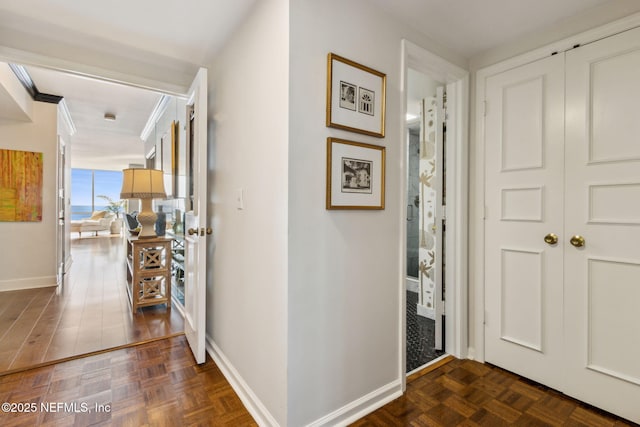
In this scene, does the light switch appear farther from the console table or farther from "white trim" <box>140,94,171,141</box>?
"white trim" <box>140,94,171,141</box>

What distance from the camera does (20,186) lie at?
393cm

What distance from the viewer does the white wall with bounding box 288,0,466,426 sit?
144 cm

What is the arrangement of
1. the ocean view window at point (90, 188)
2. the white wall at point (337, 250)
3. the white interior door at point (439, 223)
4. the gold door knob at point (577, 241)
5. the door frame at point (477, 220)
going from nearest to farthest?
1. the white wall at point (337, 250)
2. the gold door knob at point (577, 241)
3. the door frame at point (477, 220)
4. the white interior door at point (439, 223)
5. the ocean view window at point (90, 188)

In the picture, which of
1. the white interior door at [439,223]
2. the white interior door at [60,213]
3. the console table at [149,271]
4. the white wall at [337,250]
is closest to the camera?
the white wall at [337,250]

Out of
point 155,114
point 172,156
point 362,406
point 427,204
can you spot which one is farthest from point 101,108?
point 362,406

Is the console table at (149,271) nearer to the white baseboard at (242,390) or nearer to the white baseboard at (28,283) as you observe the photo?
the white baseboard at (242,390)

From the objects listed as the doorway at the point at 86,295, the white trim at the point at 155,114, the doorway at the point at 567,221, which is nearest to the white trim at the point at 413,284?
the doorway at the point at 567,221

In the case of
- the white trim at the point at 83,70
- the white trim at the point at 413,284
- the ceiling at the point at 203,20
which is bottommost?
the white trim at the point at 413,284

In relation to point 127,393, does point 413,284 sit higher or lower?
higher

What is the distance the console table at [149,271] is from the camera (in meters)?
3.16

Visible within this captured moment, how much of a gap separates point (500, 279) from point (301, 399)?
159cm

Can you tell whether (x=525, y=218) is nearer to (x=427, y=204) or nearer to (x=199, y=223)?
(x=427, y=204)

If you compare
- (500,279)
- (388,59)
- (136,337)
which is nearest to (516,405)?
(500,279)

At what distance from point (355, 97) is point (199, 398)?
192 cm
